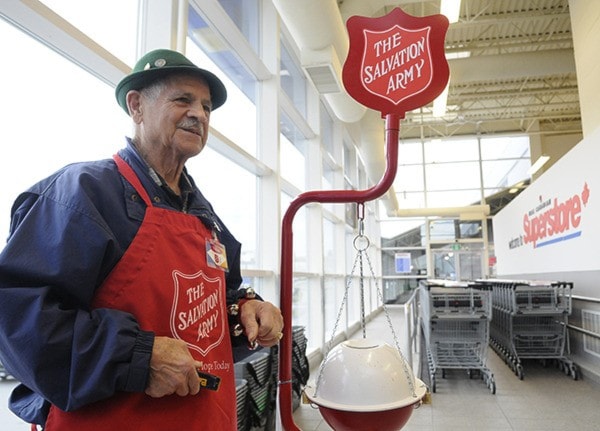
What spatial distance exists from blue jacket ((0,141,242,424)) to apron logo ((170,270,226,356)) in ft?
0.44

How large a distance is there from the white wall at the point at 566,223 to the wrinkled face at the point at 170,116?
477 cm

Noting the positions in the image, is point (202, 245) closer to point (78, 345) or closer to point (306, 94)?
point (78, 345)

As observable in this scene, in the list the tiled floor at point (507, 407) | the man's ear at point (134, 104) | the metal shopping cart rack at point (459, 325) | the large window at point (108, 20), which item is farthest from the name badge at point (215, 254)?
the metal shopping cart rack at point (459, 325)

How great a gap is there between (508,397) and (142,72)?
4.57m

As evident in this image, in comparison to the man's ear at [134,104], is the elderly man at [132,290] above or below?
below

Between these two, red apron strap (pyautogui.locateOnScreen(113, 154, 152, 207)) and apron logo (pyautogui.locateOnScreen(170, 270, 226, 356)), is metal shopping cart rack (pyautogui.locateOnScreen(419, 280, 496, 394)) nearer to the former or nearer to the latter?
apron logo (pyautogui.locateOnScreen(170, 270, 226, 356))

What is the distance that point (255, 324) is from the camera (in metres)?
1.19

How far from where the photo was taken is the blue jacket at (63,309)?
0.75 metres

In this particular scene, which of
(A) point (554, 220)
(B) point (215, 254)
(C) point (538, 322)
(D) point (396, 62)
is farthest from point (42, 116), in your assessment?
(A) point (554, 220)

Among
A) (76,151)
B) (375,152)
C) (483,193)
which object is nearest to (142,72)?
(76,151)

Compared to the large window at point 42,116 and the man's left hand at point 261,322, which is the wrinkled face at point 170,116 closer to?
the man's left hand at point 261,322

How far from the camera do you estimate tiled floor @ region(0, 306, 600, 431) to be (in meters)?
3.51

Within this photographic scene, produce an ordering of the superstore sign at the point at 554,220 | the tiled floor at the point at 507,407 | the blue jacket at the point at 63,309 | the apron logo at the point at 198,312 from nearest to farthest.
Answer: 1. the blue jacket at the point at 63,309
2. the apron logo at the point at 198,312
3. the tiled floor at the point at 507,407
4. the superstore sign at the point at 554,220

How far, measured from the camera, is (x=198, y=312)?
1.02 metres
